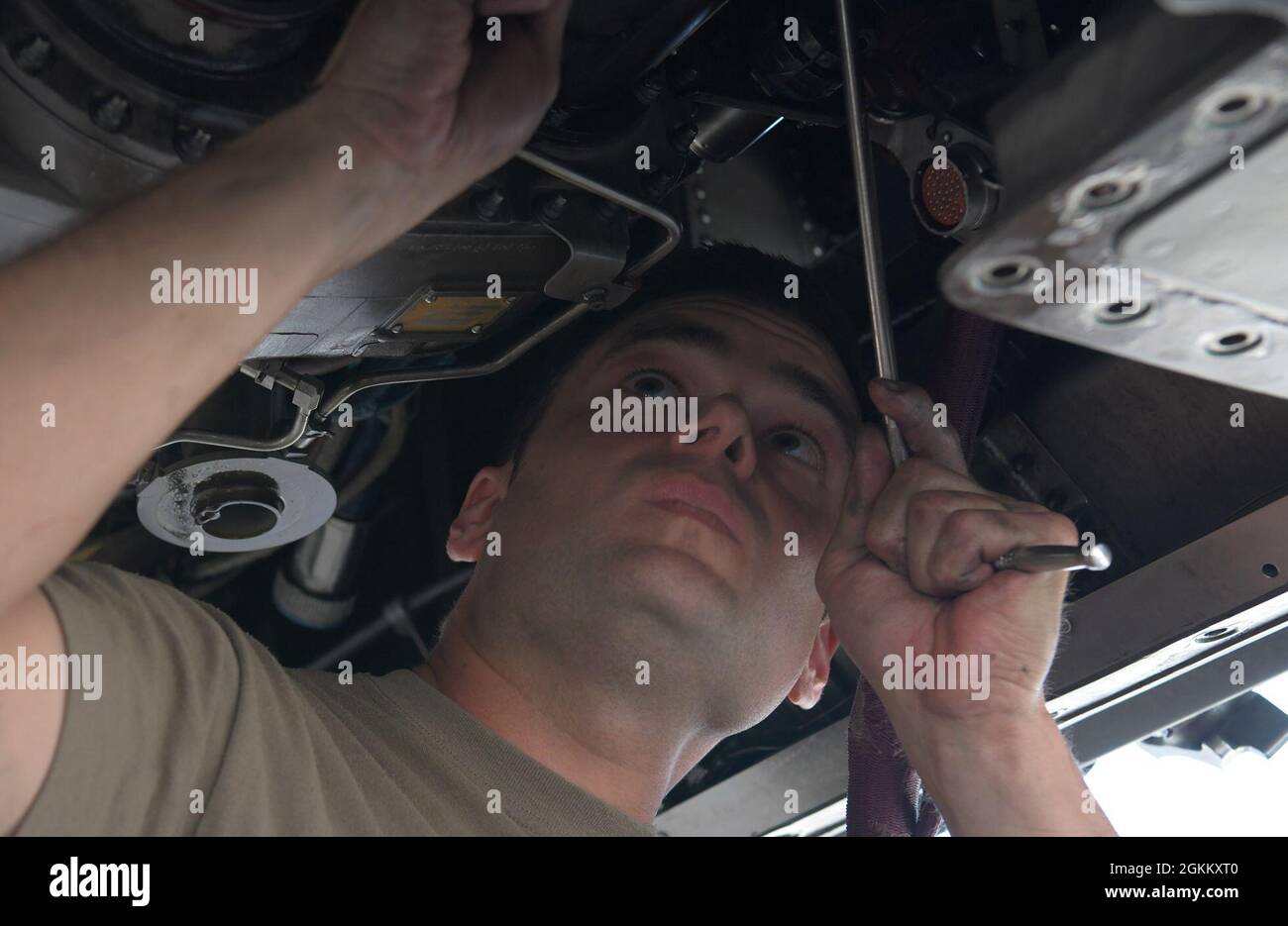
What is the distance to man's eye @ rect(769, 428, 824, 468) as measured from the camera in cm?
143

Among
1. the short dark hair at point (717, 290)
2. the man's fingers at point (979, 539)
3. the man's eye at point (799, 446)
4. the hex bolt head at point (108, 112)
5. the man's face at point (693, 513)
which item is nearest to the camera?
the hex bolt head at point (108, 112)

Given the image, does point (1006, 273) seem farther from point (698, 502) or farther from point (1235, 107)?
point (698, 502)

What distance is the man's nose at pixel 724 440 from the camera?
1348 mm

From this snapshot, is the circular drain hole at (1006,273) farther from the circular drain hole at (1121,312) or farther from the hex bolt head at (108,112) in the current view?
the hex bolt head at (108,112)

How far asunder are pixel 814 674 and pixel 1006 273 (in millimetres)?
850

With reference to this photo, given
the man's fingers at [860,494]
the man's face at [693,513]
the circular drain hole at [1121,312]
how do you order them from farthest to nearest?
the man's face at [693,513] → the man's fingers at [860,494] → the circular drain hole at [1121,312]

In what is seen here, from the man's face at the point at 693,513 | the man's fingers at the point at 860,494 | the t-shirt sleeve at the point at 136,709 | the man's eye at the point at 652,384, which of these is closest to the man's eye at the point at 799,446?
the man's face at the point at 693,513

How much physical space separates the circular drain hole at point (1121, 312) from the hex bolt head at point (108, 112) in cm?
63

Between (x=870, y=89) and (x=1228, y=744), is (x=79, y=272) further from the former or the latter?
(x=1228, y=744)

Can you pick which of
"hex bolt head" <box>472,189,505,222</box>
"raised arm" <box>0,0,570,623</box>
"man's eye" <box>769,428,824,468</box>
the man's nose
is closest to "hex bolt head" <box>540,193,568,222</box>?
"hex bolt head" <box>472,189,505,222</box>

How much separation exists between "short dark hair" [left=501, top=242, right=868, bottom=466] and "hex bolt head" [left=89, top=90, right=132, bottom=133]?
2.38ft

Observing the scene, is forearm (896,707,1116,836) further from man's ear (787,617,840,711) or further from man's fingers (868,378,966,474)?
man's ear (787,617,840,711)

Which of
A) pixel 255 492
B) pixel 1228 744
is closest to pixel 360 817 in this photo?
pixel 255 492

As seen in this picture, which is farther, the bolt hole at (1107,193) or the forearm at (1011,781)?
the forearm at (1011,781)
